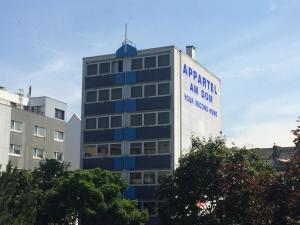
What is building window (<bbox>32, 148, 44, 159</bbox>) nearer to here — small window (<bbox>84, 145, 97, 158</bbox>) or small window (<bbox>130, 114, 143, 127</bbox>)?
small window (<bbox>84, 145, 97, 158</bbox>)

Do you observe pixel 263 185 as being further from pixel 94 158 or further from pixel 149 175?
pixel 94 158

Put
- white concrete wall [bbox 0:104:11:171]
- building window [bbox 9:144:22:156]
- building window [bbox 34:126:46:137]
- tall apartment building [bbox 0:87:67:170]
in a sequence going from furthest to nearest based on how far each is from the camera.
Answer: building window [bbox 34:126:46:137]
building window [bbox 9:144:22:156]
tall apartment building [bbox 0:87:67:170]
white concrete wall [bbox 0:104:11:171]

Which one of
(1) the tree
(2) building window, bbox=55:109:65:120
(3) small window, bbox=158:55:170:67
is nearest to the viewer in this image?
(1) the tree

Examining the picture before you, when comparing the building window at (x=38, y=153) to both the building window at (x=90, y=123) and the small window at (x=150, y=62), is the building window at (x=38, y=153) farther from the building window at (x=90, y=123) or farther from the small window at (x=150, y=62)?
the small window at (x=150, y=62)

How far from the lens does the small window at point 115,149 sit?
59094 millimetres

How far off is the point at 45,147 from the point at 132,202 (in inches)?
956

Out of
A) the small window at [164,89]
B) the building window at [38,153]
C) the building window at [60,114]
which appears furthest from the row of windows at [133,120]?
the building window at [60,114]

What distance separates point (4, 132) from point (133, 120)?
44.8 feet

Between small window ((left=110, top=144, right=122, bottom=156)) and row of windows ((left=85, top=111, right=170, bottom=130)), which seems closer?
row of windows ((left=85, top=111, right=170, bottom=130))

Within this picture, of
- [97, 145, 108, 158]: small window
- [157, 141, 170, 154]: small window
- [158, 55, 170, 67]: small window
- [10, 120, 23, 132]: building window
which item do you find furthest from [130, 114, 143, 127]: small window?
[10, 120, 23, 132]: building window

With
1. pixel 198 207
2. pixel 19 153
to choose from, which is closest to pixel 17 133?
pixel 19 153

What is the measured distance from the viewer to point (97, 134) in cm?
6022

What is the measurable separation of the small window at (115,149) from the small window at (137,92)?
16.5 feet

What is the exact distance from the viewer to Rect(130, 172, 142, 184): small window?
57809 mm
